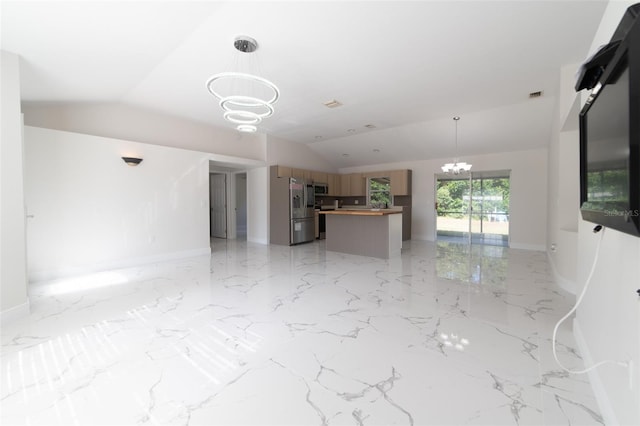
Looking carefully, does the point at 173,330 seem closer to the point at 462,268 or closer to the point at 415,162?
the point at 462,268

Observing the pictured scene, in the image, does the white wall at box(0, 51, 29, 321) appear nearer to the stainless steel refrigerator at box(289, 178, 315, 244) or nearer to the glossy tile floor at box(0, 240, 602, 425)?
the glossy tile floor at box(0, 240, 602, 425)

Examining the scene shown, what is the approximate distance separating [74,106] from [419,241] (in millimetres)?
8601

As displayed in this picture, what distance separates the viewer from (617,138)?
116cm

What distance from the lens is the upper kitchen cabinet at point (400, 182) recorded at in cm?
801

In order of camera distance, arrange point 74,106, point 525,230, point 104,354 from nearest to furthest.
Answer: point 104,354 → point 74,106 → point 525,230

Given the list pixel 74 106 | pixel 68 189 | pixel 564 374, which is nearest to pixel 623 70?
pixel 564 374

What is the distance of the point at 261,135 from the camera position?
24.1 feet

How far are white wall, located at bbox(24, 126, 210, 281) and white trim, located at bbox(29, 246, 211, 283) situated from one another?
1 cm

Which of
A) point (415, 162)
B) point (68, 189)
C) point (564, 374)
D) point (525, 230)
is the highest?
point (415, 162)

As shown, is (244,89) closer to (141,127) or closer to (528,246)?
(141,127)

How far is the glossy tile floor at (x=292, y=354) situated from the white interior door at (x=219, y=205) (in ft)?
15.0

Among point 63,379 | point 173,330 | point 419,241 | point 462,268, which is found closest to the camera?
point 63,379

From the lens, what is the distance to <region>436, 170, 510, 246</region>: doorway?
7.58 metres

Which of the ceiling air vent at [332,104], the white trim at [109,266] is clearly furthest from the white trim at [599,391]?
the white trim at [109,266]
